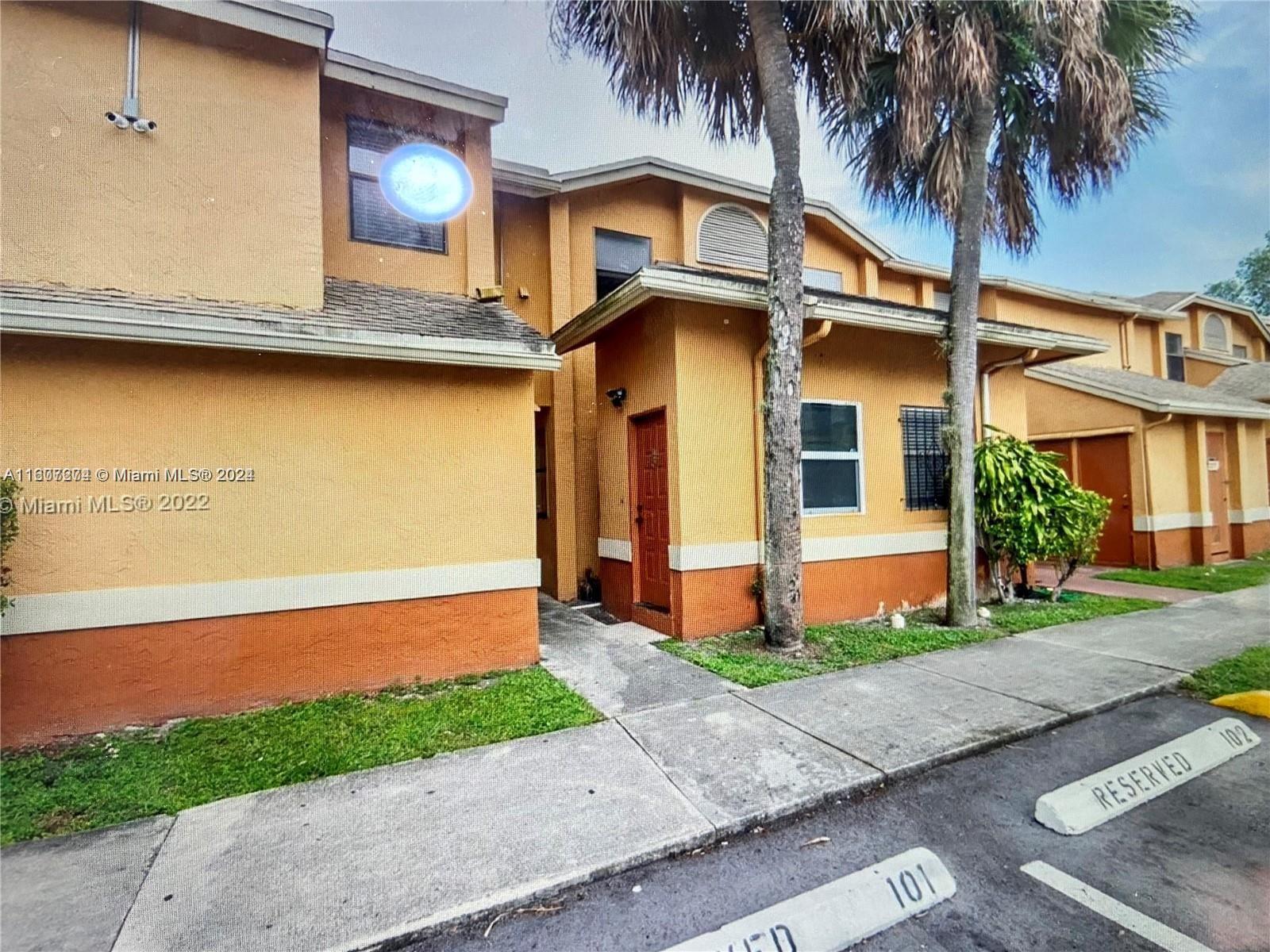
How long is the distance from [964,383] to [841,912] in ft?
20.4

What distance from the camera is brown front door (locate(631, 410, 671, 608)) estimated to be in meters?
6.55

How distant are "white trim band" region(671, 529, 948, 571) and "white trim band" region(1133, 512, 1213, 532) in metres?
5.95

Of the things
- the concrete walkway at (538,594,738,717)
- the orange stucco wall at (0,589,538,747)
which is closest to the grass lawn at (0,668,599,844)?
the orange stucco wall at (0,589,538,747)

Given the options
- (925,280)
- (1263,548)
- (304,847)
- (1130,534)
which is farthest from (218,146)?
(1263,548)

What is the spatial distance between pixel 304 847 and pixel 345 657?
2.25m

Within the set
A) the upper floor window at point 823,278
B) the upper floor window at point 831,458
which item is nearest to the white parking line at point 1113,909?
the upper floor window at point 831,458

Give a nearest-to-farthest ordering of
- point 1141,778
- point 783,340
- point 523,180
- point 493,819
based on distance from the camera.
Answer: point 493,819
point 1141,778
point 783,340
point 523,180

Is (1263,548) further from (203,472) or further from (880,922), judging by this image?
(203,472)

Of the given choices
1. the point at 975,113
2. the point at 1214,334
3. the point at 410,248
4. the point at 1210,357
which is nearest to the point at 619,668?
the point at 410,248

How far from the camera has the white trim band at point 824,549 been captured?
618cm

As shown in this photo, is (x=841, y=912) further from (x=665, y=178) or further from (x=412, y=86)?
(x=665, y=178)

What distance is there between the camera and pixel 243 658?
4.49 meters

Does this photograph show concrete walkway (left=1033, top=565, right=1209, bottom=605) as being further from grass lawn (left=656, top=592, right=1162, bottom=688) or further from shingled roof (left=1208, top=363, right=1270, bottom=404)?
shingled roof (left=1208, top=363, right=1270, bottom=404)

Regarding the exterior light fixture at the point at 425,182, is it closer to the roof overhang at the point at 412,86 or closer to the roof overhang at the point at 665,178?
the roof overhang at the point at 412,86
